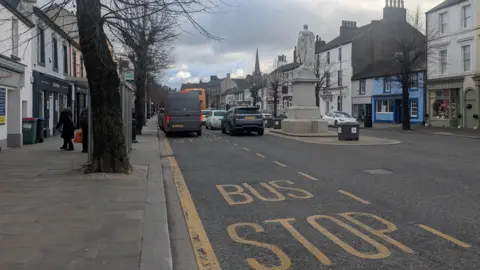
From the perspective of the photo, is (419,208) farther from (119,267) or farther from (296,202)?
(119,267)

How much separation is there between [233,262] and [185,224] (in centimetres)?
168

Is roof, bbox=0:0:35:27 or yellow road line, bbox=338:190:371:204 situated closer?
yellow road line, bbox=338:190:371:204

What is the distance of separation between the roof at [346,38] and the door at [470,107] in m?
23.1

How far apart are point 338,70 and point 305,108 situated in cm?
3592

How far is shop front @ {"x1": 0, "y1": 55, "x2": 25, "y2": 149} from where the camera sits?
15594mm

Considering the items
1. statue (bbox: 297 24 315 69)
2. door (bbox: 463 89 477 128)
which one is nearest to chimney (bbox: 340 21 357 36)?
door (bbox: 463 89 477 128)

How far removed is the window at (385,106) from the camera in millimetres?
47969

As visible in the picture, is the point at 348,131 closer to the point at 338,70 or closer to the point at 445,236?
the point at 445,236

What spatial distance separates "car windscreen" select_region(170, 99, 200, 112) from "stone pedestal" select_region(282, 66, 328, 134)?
5765mm

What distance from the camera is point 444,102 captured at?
3712cm

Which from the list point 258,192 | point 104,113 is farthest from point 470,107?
point 104,113

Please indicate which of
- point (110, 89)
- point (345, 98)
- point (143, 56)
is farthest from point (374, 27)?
point (110, 89)

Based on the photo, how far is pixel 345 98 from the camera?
57094mm

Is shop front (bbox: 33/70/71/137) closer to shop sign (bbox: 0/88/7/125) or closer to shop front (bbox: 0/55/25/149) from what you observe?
shop front (bbox: 0/55/25/149)
